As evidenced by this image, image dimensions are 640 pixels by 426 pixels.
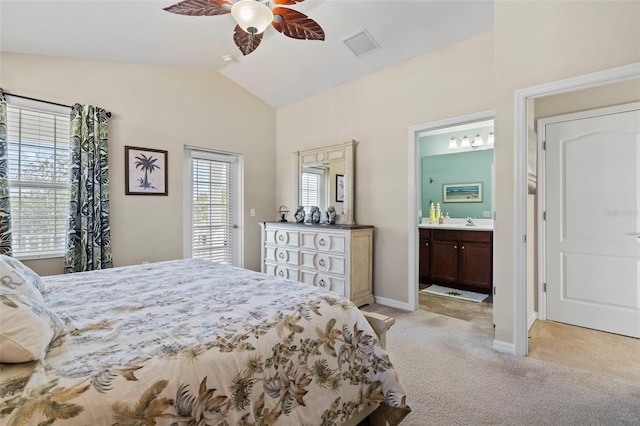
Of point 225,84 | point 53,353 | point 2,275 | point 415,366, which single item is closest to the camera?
point 53,353

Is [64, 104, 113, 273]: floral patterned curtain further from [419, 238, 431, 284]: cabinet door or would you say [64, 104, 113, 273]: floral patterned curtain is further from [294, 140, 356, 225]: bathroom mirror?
[419, 238, 431, 284]: cabinet door

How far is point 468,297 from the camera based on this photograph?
4.10 metres

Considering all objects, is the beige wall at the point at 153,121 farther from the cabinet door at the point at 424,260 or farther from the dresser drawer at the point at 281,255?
the cabinet door at the point at 424,260

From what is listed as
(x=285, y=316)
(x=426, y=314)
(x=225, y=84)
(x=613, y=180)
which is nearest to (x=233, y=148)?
(x=225, y=84)

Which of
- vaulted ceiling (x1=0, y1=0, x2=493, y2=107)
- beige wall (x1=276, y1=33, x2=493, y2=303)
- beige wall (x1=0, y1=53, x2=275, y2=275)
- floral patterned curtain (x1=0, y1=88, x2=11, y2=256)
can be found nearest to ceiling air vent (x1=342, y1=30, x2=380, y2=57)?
vaulted ceiling (x1=0, y1=0, x2=493, y2=107)

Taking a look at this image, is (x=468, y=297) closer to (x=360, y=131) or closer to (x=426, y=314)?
(x=426, y=314)

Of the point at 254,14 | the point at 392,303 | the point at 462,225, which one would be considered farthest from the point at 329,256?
the point at 254,14

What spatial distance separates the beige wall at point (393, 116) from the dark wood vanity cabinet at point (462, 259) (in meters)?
1.20

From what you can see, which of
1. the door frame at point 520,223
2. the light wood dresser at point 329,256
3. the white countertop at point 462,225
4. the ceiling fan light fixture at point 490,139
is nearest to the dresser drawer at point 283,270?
the light wood dresser at point 329,256

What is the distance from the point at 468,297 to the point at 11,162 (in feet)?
16.8

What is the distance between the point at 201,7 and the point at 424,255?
4.08 meters

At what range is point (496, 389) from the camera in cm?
201

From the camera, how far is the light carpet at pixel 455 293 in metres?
4.05

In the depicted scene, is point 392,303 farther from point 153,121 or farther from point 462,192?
point 153,121
